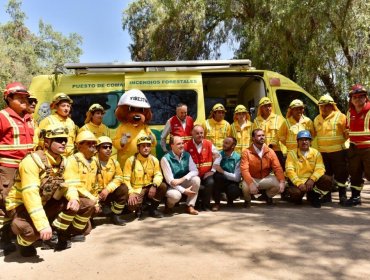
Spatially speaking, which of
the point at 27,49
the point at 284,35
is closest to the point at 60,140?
the point at 284,35

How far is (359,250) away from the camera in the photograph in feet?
11.9

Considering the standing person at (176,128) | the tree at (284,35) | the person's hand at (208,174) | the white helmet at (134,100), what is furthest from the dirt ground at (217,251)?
the tree at (284,35)

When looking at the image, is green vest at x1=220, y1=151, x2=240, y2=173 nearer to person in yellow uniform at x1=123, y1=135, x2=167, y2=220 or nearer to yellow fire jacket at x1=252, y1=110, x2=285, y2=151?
yellow fire jacket at x1=252, y1=110, x2=285, y2=151

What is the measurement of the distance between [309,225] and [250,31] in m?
8.80

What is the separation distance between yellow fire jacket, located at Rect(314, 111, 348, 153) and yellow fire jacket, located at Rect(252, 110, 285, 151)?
652mm

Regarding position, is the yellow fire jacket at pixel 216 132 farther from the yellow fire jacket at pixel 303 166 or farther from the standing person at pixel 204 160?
the yellow fire jacket at pixel 303 166

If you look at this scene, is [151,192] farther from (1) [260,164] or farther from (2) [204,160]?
(1) [260,164]

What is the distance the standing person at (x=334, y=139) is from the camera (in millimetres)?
5871

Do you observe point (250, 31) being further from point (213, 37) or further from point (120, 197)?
point (120, 197)

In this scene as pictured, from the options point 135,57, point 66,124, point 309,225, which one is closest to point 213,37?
point 135,57

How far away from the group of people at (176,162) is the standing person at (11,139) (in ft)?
0.03

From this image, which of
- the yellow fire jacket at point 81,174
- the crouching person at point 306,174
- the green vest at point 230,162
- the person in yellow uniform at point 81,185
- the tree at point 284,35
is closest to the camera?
the person in yellow uniform at point 81,185

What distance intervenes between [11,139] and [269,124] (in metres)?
3.91

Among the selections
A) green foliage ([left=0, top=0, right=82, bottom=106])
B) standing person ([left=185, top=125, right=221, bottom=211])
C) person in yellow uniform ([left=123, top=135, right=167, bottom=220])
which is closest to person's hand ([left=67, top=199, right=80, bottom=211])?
person in yellow uniform ([left=123, top=135, right=167, bottom=220])
